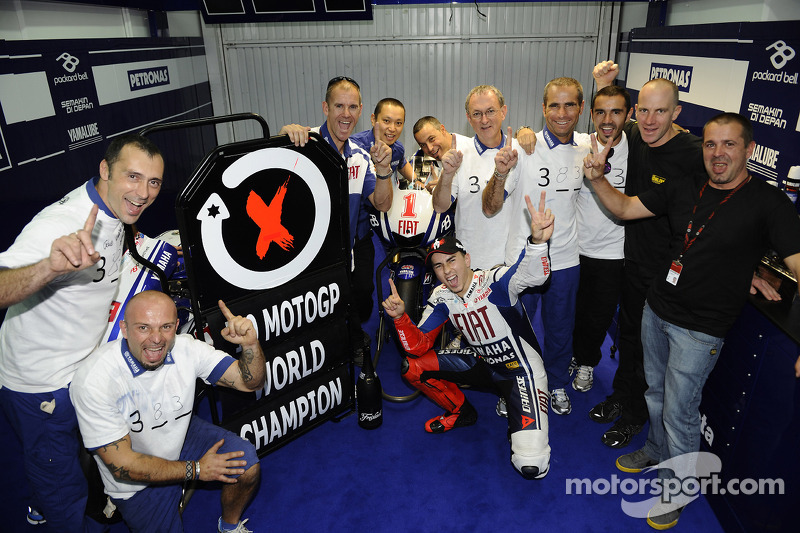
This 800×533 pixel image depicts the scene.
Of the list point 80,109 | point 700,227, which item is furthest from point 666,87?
Answer: point 80,109

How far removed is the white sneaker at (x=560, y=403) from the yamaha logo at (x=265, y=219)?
205 cm

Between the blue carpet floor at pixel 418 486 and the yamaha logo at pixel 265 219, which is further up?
the yamaha logo at pixel 265 219

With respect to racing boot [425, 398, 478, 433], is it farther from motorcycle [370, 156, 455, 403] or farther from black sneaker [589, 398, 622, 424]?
black sneaker [589, 398, 622, 424]

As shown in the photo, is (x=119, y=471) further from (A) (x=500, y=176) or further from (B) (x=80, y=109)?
(B) (x=80, y=109)

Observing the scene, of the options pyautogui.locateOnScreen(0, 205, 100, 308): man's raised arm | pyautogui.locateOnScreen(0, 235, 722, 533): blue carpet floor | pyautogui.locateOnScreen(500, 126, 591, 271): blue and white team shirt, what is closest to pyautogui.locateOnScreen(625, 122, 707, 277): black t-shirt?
pyautogui.locateOnScreen(500, 126, 591, 271): blue and white team shirt

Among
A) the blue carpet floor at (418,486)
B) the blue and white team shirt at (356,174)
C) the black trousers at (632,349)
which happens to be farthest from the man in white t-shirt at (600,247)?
the blue and white team shirt at (356,174)

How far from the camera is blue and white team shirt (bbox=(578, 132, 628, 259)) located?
3.59 meters

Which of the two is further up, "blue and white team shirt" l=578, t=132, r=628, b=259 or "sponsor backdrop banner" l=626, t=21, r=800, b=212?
"sponsor backdrop banner" l=626, t=21, r=800, b=212

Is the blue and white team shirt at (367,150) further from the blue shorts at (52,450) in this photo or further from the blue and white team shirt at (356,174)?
the blue shorts at (52,450)

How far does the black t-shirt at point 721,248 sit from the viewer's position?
8.23 feet

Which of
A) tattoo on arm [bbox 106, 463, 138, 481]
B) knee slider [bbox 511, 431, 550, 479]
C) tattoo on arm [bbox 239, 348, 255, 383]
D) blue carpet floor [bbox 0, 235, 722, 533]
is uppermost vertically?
tattoo on arm [bbox 239, 348, 255, 383]

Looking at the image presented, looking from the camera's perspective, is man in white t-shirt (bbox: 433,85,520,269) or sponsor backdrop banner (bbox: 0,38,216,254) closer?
man in white t-shirt (bbox: 433,85,520,269)

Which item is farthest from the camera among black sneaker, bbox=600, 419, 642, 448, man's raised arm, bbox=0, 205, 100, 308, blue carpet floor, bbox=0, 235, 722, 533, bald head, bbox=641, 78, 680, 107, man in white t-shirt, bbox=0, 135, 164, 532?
black sneaker, bbox=600, 419, 642, 448

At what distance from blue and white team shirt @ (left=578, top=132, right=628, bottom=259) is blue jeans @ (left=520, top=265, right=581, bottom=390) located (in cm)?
21
